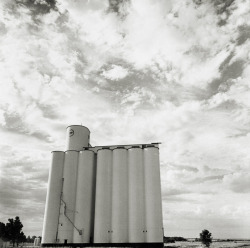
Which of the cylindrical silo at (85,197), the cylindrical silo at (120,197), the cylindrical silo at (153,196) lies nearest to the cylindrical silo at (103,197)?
the cylindrical silo at (120,197)

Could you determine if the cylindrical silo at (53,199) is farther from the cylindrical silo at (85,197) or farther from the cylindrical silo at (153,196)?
the cylindrical silo at (153,196)

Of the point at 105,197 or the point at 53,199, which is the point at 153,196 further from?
the point at 53,199

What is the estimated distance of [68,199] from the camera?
100 ft

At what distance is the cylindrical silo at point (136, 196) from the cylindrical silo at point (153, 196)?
0.56m

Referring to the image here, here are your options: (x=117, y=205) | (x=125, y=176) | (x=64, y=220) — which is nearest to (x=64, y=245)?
(x=64, y=220)

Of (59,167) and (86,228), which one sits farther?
(59,167)

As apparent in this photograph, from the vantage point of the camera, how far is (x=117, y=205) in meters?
29.0

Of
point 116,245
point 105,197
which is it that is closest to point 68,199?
point 105,197

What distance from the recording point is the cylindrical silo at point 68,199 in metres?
29.3

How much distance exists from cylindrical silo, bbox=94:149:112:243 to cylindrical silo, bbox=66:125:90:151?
332 cm

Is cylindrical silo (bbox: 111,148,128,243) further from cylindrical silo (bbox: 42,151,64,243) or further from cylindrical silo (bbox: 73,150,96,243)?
cylindrical silo (bbox: 42,151,64,243)

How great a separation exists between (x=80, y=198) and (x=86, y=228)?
3.53 meters

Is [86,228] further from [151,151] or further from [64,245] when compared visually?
[151,151]

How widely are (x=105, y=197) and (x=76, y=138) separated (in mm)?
9423
